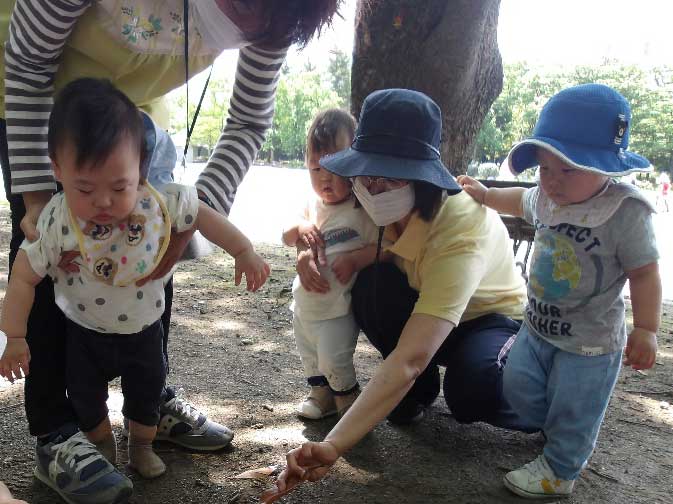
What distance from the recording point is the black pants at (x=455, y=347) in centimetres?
206

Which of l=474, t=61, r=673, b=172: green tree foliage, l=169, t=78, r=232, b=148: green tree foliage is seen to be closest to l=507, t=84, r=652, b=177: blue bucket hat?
l=169, t=78, r=232, b=148: green tree foliage

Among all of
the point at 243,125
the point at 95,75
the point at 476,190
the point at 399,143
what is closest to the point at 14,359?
the point at 95,75

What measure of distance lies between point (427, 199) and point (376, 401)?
60cm

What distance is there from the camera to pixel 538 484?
1.90m

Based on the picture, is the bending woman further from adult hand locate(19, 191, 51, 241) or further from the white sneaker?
adult hand locate(19, 191, 51, 241)

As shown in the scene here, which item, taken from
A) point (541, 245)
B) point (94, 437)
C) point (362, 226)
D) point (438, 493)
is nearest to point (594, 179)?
point (541, 245)

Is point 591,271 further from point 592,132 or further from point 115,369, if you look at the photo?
point 115,369

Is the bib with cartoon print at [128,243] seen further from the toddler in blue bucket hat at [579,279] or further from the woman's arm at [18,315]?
the toddler in blue bucket hat at [579,279]

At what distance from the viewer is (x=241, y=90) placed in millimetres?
1887

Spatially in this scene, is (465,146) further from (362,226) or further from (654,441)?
(654,441)

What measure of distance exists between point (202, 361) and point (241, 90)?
1.40 metres

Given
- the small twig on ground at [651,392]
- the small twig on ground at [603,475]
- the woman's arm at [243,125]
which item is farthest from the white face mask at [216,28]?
the small twig on ground at [651,392]

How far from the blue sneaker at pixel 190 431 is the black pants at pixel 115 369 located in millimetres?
224

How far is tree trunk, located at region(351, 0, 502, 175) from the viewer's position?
3324 mm
